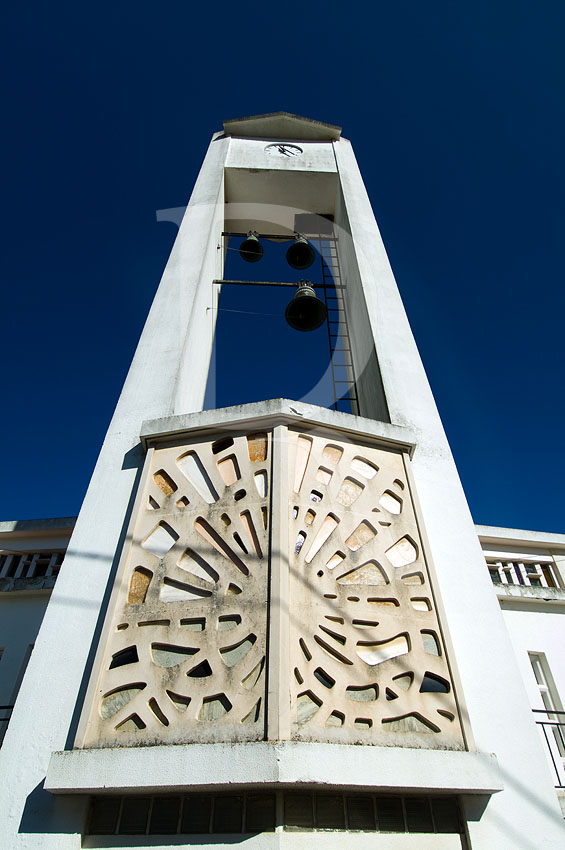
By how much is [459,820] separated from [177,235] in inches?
287

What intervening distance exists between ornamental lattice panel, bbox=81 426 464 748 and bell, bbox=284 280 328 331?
278 centimetres

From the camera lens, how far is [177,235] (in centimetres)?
762

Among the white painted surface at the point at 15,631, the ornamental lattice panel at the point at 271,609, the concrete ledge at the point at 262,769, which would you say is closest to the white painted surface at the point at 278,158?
the ornamental lattice panel at the point at 271,609

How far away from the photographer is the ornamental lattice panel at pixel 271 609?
10.7ft

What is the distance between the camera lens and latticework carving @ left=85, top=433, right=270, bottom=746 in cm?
324

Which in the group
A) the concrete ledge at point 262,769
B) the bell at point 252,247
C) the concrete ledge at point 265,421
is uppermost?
the bell at point 252,247

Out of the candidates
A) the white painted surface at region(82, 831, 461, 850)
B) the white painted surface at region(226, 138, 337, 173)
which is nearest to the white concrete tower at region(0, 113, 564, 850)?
the white painted surface at region(82, 831, 461, 850)

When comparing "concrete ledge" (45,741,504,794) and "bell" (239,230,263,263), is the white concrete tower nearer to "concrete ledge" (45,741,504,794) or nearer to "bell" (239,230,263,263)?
"concrete ledge" (45,741,504,794)

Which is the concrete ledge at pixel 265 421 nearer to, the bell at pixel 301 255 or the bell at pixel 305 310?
the bell at pixel 305 310

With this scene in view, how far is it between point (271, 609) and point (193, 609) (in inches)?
23.3

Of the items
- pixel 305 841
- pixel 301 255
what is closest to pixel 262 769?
pixel 305 841

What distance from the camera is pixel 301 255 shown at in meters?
8.45

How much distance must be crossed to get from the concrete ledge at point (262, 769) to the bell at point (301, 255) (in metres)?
7.03

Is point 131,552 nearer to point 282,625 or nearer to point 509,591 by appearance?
point 282,625
